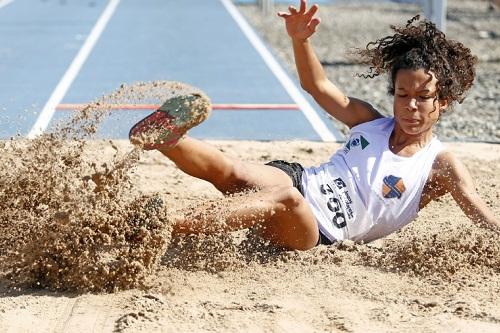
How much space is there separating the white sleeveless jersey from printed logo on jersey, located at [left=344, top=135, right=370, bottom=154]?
66 millimetres

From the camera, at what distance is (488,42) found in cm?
1417

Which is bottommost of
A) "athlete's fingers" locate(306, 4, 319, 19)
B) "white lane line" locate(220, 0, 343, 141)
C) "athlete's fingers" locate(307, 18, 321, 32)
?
"white lane line" locate(220, 0, 343, 141)

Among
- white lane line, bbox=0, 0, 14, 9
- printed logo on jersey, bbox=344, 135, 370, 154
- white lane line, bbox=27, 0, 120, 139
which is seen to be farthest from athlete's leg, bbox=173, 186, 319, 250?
white lane line, bbox=0, 0, 14, 9

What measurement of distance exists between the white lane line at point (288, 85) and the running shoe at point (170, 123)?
3.38 m

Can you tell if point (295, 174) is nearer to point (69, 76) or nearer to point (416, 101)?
point (416, 101)

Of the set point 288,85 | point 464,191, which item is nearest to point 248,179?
point 464,191

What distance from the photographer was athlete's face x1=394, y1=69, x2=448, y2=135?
15.6 feet

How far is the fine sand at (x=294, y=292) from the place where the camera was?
3814 mm

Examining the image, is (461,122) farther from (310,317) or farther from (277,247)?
(310,317)

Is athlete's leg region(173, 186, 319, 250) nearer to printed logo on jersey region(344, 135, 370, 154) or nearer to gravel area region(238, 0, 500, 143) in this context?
printed logo on jersey region(344, 135, 370, 154)

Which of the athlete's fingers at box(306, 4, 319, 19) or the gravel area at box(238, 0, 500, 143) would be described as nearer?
the athlete's fingers at box(306, 4, 319, 19)

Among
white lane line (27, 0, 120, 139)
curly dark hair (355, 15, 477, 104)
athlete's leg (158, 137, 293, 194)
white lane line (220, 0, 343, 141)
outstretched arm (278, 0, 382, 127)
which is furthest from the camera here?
white lane line (220, 0, 343, 141)

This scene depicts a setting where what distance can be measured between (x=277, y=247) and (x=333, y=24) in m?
11.8

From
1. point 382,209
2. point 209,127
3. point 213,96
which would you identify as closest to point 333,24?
point 213,96
